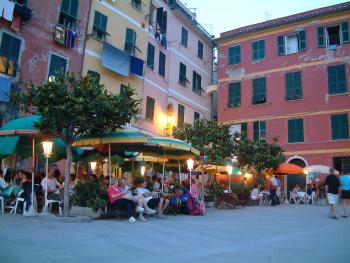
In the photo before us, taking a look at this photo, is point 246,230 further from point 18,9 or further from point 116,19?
point 116,19

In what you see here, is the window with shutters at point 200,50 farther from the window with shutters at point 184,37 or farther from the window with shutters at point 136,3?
the window with shutters at point 136,3

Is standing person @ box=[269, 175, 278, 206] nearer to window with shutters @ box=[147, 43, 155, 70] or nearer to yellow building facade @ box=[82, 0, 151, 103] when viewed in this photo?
yellow building facade @ box=[82, 0, 151, 103]

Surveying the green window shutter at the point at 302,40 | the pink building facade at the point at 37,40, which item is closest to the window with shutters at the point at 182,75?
the green window shutter at the point at 302,40

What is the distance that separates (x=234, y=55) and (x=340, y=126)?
10131mm

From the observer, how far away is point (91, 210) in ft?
33.4

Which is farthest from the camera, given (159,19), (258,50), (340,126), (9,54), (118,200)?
(258,50)

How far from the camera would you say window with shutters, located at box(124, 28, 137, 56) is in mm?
21047

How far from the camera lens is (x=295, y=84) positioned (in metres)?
26.8

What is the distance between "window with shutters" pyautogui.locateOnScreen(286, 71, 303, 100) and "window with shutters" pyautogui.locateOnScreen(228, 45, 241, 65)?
4495 millimetres

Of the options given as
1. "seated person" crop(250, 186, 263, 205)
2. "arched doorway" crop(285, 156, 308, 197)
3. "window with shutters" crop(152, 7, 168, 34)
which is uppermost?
"window with shutters" crop(152, 7, 168, 34)

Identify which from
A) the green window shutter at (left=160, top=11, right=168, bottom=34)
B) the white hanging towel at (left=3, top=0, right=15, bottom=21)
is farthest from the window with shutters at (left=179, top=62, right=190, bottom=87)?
the white hanging towel at (left=3, top=0, right=15, bottom=21)

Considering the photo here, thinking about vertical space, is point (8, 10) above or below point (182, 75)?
below

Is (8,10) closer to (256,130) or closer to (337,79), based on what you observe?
(256,130)

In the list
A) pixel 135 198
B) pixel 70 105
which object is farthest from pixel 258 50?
pixel 70 105
